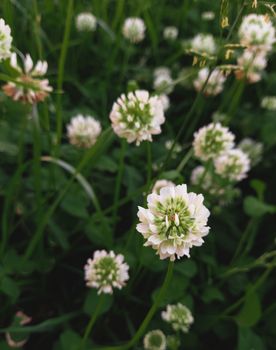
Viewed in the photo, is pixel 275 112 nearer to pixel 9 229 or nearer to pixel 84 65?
pixel 84 65

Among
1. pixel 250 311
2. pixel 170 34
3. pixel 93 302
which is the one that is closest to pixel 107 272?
pixel 93 302

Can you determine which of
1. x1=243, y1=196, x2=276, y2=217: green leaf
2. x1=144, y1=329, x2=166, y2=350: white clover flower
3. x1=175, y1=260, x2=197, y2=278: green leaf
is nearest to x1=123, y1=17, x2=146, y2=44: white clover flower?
x1=243, y1=196, x2=276, y2=217: green leaf

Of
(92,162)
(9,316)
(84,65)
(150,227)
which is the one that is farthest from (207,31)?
(150,227)

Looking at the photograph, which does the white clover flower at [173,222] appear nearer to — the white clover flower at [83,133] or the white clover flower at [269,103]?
the white clover flower at [83,133]

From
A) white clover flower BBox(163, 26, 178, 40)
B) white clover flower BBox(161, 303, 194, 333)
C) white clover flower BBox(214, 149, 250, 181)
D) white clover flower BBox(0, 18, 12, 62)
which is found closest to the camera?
white clover flower BBox(0, 18, 12, 62)

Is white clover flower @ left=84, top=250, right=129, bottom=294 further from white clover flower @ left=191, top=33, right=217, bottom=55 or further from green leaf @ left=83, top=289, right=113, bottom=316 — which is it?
white clover flower @ left=191, top=33, right=217, bottom=55
